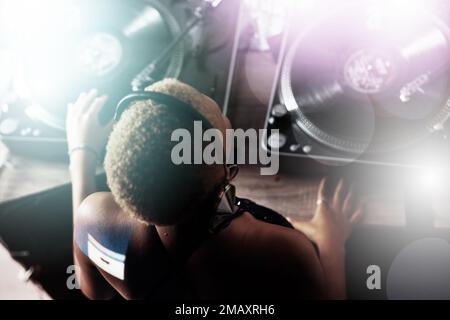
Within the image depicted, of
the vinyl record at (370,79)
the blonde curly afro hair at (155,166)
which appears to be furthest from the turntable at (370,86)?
the blonde curly afro hair at (155,166)

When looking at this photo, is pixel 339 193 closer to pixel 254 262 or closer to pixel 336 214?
pixel 336 214

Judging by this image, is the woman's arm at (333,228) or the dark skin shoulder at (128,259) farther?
the woman's arm at (333,228)

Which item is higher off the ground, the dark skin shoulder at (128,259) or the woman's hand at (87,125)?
the woman's hand at (87,125)

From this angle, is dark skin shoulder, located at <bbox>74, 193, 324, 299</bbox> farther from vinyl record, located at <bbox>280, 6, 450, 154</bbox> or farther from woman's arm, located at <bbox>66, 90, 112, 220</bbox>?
vinyl record, located at <bbox>280, 6, 450, 154</bbox>

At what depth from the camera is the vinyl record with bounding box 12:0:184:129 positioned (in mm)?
964

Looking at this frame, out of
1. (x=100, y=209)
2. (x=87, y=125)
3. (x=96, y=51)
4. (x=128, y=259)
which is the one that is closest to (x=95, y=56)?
(x=96, y=51)

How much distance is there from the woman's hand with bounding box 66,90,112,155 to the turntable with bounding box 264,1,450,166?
0.37m

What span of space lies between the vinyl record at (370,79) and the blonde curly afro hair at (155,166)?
1.07 ft

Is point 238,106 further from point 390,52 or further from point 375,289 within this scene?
point 375,289

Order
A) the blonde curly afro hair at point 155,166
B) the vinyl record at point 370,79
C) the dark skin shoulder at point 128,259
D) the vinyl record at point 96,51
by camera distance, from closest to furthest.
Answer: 1. the blonde curly afro hair at point 155,166
2. the dark skin shoulder at point 128,259
3. the vinyl record at point 370,79
4. the vinyl record at point 96,51

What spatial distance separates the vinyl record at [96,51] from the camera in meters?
0.96

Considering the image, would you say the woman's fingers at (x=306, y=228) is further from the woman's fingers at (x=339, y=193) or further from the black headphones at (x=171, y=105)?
the black headphones at (x=171, y=105)

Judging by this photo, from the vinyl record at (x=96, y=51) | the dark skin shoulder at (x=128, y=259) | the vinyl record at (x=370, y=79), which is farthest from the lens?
the vinyl record at (x=96, y=51)

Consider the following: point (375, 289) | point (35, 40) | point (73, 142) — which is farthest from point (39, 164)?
point (375, 289)
